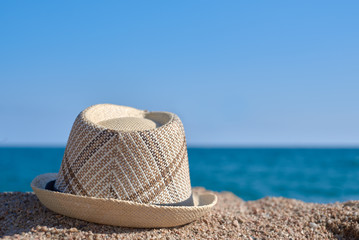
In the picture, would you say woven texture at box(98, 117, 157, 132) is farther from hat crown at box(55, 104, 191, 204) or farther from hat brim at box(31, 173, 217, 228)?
hat brim at box(31, 173, 217, 228)

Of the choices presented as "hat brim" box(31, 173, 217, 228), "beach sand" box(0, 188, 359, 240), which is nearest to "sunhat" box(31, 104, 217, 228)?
"hat brim" box(31, 173, 217, 228)

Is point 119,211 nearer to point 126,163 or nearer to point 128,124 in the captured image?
point 126,163

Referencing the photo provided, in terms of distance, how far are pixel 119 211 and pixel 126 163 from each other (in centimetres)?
52

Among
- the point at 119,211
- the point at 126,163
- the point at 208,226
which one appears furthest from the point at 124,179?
the point at 208,226

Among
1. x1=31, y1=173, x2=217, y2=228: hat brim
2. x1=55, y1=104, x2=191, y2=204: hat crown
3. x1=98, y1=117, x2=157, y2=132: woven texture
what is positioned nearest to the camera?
x1=31, y1=173, x2=217, y2=228: hat brim

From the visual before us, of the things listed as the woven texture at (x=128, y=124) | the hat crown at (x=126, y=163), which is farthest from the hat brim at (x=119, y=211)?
the woven texture at (x=128, y=124)

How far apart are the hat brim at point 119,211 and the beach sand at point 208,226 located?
0.09 m

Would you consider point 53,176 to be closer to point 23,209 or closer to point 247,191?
point 23,209

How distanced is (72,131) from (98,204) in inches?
47.8

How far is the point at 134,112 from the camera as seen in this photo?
5137mm

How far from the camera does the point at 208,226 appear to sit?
411cm

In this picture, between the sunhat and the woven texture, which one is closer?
the sunhat

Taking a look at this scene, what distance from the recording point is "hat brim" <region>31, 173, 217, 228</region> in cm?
349

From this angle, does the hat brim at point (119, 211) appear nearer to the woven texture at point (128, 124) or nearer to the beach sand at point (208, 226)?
the beach sand at point (208, 226)
